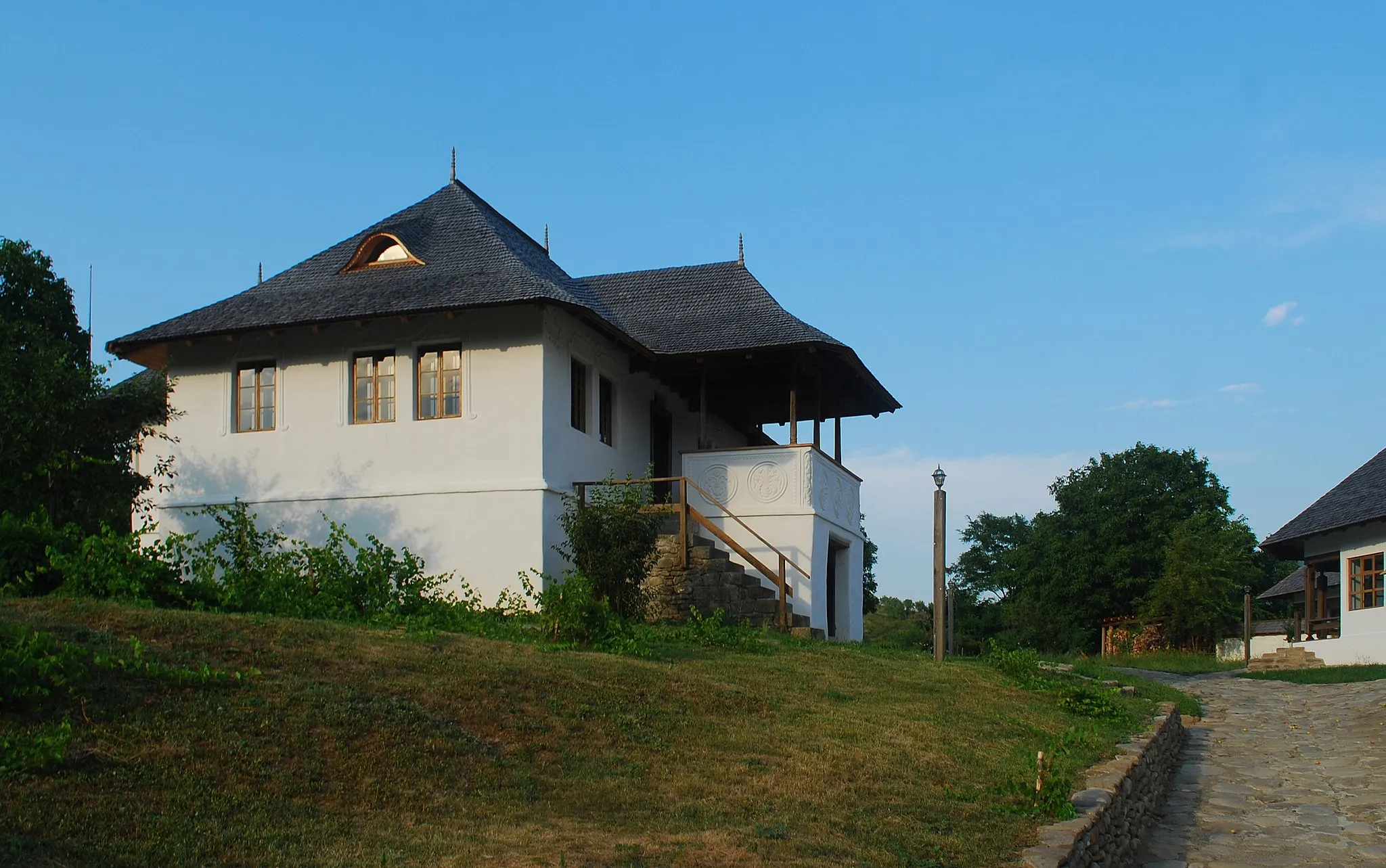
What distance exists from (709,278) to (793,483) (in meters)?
5.19

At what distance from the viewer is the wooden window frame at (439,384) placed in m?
19.3

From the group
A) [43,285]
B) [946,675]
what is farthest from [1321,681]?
[43,285]

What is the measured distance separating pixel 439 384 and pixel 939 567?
25.2 feet

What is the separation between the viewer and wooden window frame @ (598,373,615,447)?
69.6ft

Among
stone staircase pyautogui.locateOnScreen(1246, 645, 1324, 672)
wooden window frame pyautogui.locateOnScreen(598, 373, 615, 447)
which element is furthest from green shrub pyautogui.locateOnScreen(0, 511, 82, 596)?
stone staircase pyautogui.locateOnScreen(1246, 645, 1324, 672)

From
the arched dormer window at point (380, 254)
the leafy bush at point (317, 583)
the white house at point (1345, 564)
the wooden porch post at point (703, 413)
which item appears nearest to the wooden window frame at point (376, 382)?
the arched dormer window at point (380, 254)

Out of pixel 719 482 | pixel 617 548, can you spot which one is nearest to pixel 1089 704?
pixel 617 548

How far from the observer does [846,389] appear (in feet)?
75.8

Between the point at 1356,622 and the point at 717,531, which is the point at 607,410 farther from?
the point at 1356,622

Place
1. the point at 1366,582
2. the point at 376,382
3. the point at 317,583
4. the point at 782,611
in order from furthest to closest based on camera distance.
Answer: the point at 1366,582, the point at 376,382, the point at 782,611, the point at 317,583

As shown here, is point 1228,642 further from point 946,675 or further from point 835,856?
point 835,856

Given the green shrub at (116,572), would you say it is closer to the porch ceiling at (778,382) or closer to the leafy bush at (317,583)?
the leafy bush at (317,583)

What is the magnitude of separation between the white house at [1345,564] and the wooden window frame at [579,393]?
54.1 feet

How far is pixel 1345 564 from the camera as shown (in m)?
29.0
